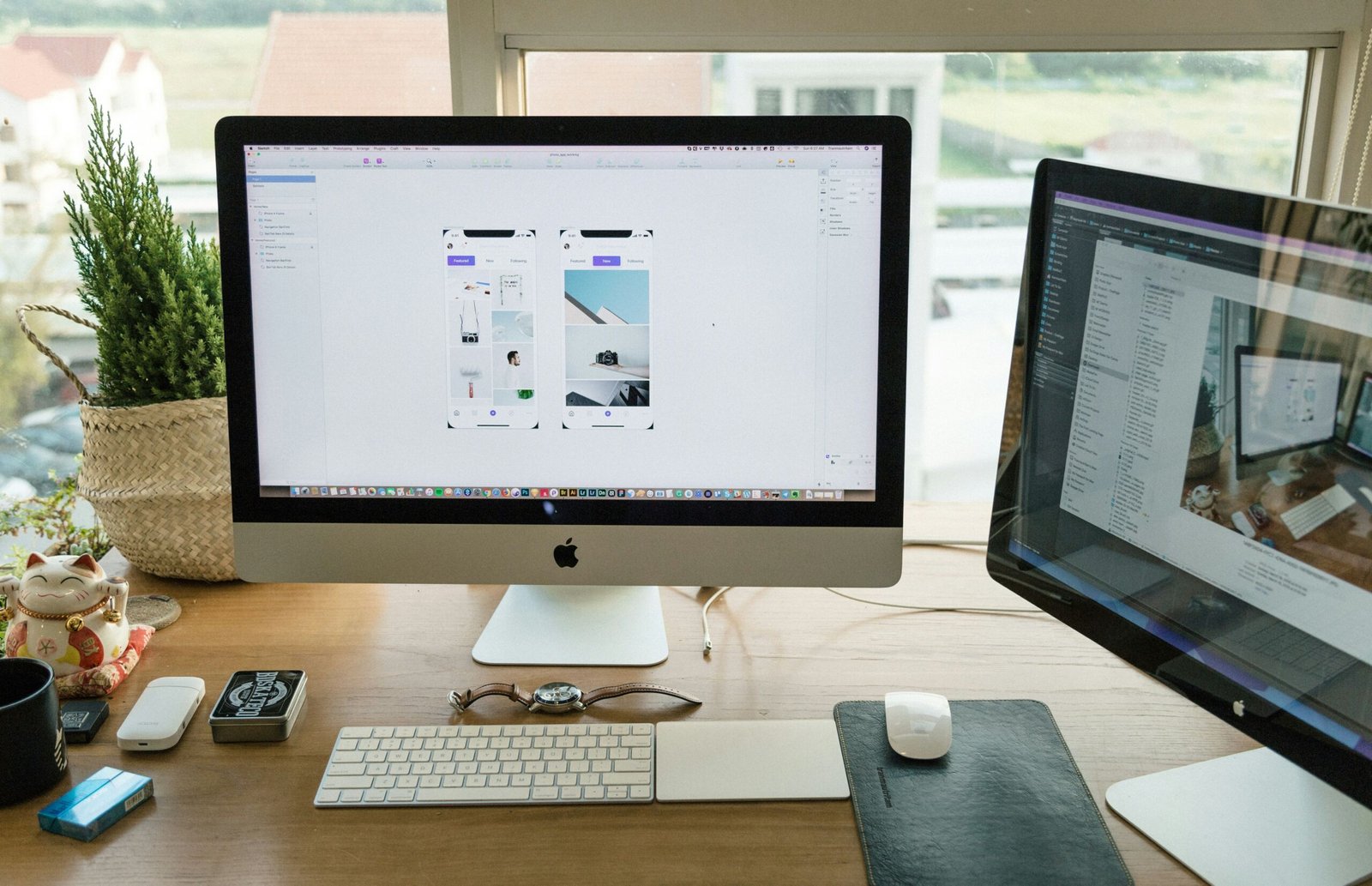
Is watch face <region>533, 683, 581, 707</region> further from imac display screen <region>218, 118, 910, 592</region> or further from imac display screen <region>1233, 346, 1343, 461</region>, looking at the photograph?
imac display screen <region>1233, 346, 1343, 461</region>

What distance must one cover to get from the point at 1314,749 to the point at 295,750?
78 centimetres

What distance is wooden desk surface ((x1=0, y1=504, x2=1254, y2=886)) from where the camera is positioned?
2.52 feet

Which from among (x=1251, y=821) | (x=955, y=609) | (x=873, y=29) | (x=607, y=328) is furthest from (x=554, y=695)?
(x=873, y=29)

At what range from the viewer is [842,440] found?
98 centimetres

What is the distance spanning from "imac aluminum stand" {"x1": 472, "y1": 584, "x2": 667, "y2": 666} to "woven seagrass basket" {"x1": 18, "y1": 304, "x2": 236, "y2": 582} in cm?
31

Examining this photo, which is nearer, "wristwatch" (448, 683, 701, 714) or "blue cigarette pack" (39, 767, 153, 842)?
"blue cigarette pack" (39, 767, 153, 842)

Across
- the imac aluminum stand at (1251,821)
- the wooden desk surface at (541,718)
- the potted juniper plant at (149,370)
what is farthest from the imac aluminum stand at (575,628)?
the imac aluminum stand at (1251,821)

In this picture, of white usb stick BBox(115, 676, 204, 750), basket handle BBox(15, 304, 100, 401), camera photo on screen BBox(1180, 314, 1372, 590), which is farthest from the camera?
basket handle BBox(15, 304, 100, 401)

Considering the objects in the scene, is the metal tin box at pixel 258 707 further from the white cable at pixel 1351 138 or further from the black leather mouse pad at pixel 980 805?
the white cable at pixel 1351 138

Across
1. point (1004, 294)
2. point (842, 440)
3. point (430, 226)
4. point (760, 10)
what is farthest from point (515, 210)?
point (1004, 294)

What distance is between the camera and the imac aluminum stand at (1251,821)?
2.48 feet

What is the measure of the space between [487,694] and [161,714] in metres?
0.28

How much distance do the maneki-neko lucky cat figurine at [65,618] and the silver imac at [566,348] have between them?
0.45 ft

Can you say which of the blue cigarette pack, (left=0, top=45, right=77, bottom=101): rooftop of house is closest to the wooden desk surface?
the blue cigarette pack
